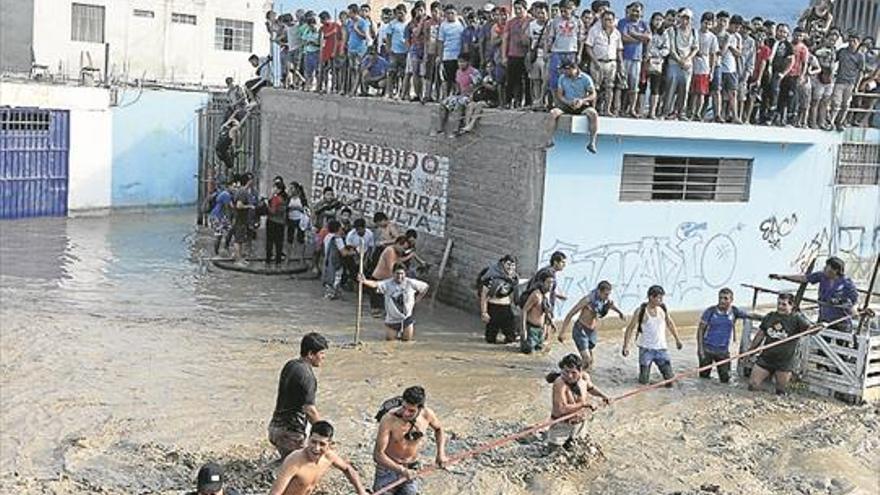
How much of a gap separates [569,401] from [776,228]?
9.15m

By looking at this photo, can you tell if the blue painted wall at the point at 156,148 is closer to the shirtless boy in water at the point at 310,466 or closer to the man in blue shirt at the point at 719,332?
the man in blue shirt at the point at 719,332

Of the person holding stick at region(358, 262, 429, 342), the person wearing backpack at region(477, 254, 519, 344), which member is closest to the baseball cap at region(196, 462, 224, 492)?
the person holding stick at region(358, 262, 429, 342)

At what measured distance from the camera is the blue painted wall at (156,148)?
2703cm

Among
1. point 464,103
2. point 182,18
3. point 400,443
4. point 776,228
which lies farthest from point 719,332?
point 182,18

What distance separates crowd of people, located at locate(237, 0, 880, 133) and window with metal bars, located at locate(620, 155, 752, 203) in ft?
2.33

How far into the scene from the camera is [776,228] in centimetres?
1842

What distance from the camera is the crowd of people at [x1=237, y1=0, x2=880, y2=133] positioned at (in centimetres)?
1560

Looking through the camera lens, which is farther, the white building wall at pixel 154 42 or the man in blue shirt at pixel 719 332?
the white building wall at pixel 154 42

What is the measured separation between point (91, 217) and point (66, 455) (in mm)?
16977

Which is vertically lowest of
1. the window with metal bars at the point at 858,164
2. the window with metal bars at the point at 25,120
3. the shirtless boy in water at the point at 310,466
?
the shirtless boy in water at the point at 310,466

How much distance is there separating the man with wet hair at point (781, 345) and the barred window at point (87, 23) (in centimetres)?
2309

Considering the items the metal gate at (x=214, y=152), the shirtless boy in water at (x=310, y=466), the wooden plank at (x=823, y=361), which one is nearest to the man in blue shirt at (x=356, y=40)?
the metal gate at (x=214, y=152)

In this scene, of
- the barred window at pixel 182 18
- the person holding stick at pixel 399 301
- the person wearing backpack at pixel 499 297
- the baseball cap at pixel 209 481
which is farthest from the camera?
the barred window at pixel 182 18

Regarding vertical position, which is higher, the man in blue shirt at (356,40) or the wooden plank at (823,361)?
the man in blue shirt at (356,40)
